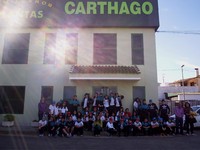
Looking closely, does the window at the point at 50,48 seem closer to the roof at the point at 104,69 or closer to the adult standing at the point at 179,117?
the roof at the point at 104,69

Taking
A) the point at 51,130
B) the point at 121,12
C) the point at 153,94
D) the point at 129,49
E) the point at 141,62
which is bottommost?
the point at 51,130

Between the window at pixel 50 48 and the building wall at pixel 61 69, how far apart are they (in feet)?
0.92

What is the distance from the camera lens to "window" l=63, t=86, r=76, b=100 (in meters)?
14.8

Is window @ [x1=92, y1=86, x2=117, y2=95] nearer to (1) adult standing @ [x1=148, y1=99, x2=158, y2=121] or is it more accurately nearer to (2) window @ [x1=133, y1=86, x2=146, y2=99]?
(2) window @ [x1=133, y1=86, x2=146, y2=99]

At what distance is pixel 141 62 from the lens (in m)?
15.3

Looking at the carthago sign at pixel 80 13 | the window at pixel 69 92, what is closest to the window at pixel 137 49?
the carthago sign at pixel 80 13

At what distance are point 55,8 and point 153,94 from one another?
31.3ft

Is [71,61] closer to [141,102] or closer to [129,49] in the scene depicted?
[129,49]

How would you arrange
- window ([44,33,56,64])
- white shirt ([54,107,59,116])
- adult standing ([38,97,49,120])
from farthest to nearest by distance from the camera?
window ([44,33,56,64]), adult standing ([38,97,49,120]), white shirt ([54,107,59,116])

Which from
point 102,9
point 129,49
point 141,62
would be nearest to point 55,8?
point 102,9

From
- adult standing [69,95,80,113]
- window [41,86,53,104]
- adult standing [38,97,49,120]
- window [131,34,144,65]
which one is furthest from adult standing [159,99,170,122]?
window [41,86,53,104]

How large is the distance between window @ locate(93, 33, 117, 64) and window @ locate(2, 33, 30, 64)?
5096mm

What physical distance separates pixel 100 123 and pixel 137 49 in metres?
6.36

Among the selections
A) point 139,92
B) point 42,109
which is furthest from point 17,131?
point 139,92
